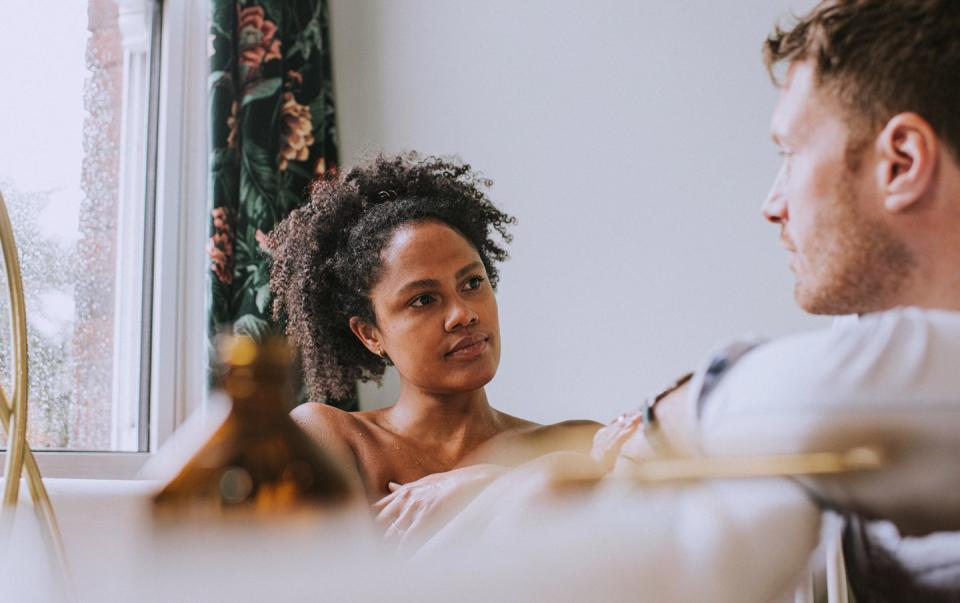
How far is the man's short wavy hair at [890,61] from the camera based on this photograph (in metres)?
0.45

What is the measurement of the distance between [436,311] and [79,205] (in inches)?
34.1

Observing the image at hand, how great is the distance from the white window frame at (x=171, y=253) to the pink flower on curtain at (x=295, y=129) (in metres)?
0.15

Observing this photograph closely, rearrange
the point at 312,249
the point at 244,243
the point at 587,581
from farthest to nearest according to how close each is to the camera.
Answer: the point at 244,243 < the point at 312,249 < the point at 587,581

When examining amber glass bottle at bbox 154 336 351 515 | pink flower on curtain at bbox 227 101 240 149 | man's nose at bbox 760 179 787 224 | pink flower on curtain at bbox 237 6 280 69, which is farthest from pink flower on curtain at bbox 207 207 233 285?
man's nose at bbox 760 179 787 224

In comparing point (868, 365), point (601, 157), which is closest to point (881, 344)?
point (868, 365)

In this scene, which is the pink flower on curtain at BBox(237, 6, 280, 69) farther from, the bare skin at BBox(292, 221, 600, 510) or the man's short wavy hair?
the man's short wavy hair

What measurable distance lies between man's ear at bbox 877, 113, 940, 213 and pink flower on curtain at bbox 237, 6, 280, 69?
4.19 ft

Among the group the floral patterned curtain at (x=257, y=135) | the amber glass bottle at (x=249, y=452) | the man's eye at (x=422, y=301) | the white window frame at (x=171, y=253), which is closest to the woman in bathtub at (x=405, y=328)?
the man's eye at (x=422, y=301)

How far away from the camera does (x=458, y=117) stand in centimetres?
166

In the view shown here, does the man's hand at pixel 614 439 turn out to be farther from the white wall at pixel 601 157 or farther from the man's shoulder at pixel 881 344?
the white wall at pixel 601 157

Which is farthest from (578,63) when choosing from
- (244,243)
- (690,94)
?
(244,243)

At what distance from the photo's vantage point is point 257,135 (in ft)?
5.05

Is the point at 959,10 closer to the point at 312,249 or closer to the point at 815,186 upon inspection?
the point at 815,186

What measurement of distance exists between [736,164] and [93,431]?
3.75 ft
